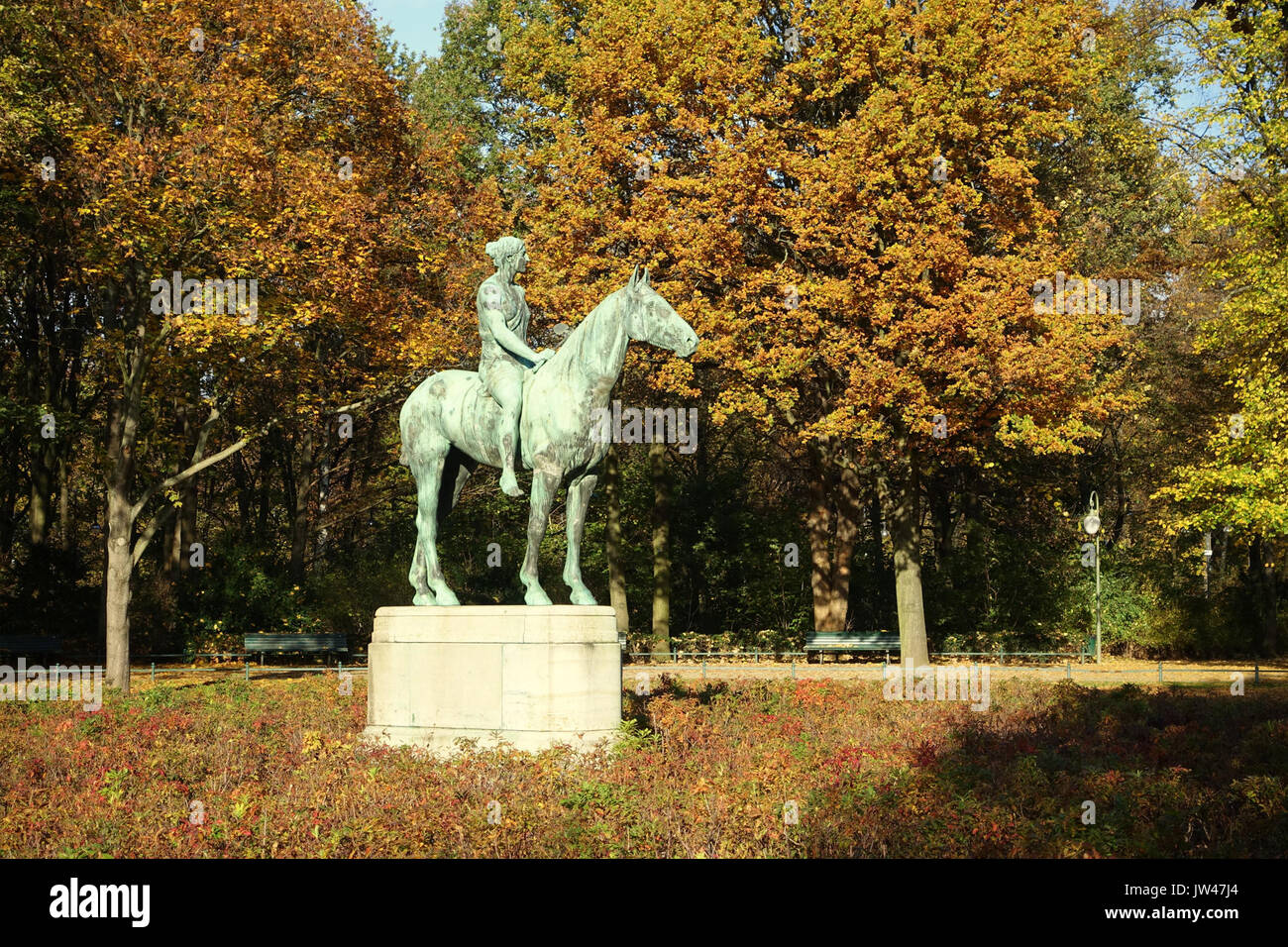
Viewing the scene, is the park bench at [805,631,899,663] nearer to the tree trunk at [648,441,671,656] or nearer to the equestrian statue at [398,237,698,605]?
the tree trunk at [648,441,671,656]

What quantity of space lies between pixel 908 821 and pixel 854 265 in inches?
734

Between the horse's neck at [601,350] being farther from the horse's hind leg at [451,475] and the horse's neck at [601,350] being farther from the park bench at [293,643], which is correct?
the park bench at [293,643]

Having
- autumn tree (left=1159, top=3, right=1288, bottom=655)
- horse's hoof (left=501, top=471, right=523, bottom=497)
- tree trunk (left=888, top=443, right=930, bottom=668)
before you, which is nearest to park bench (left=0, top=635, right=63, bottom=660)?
tree trunk (left=888, top=443, right=930, bottom=668)

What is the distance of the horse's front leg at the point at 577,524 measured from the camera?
12805 millimetres

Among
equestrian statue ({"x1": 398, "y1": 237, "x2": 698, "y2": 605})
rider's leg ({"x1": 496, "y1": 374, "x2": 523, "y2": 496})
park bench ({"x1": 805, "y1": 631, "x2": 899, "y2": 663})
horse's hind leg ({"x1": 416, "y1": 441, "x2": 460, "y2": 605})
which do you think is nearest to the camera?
equestrian statue ({"x1": 398, "y1": 237, "x2": 698, "y2": 605})

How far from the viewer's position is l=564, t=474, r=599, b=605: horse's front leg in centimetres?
1280

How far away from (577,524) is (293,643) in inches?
735

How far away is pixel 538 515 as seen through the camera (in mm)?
12820

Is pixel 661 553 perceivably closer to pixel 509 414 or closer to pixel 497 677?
pixel 509 414

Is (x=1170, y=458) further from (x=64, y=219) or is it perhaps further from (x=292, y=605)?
(x=64, y=219)

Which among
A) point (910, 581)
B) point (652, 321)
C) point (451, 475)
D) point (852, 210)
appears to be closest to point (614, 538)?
point (910, 581)

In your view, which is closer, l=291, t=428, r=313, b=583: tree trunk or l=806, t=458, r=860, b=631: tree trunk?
l=806, t=458, r=860, b=631: tree trunk

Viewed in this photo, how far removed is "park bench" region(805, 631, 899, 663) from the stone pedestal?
17.5 meters

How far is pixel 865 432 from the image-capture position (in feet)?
83.7
